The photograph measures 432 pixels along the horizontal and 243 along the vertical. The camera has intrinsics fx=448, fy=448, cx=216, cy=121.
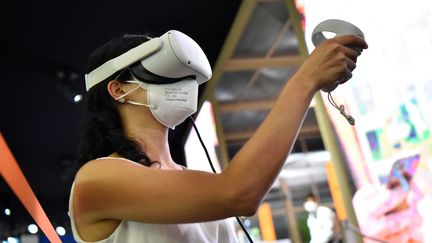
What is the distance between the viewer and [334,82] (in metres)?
0.62

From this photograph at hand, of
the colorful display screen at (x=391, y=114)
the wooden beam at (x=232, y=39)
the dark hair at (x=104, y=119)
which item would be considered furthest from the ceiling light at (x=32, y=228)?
the dark hair at (x=104, y=119)

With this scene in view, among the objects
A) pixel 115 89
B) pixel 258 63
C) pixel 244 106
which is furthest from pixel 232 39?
pixel 115 89

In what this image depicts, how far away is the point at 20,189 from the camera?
3746 mm

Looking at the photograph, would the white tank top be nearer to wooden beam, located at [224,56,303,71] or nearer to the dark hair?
the dark hair

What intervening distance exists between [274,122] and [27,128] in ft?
12.8

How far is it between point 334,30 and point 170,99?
0.30 m

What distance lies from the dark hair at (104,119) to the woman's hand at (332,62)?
1.05ft

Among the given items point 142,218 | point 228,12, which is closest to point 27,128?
point 228,12

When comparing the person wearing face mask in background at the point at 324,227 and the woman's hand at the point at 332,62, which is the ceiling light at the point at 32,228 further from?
the woman's hand at the point at 332,62

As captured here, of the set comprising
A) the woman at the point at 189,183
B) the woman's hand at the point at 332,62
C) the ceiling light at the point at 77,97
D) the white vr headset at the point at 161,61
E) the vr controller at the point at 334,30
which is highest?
the ceiling light at the point at 77,97

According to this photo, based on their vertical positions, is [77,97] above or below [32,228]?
above

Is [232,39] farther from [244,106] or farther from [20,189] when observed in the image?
[20,189]

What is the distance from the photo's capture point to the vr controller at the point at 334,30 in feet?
2.16

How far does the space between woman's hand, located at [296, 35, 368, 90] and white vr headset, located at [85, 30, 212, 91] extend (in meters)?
0.24
